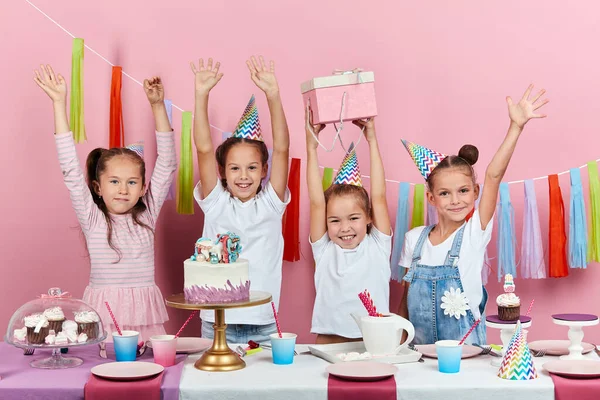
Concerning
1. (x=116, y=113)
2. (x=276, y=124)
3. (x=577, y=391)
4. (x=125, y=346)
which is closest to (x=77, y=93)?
(x=116, y=113)

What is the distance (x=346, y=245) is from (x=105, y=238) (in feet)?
2.74

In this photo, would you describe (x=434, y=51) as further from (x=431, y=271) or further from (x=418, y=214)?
(x=431, y=271)

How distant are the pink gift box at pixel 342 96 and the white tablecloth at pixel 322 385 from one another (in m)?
0.92

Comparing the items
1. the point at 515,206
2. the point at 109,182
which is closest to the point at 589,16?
the point at 515,206

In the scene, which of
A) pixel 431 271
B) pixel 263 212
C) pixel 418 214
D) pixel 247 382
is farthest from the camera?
pixel 418 214

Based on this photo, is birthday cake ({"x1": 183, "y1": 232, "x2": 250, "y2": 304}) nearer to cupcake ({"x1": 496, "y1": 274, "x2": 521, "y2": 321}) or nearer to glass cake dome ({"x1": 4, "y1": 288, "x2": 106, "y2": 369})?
glass cake dome ({"x1": 4, "y1": 288, "x2": 106, "y2": 369})

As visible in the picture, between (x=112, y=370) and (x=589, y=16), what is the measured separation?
221cm

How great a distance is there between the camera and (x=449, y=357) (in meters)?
1.75

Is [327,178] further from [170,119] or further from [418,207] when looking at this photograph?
[170,119]

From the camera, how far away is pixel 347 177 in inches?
102


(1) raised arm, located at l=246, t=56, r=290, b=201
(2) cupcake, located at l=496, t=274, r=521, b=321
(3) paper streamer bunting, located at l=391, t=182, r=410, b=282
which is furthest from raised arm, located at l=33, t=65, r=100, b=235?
(2) cupcake, located at l=496, t=274, r=521, b=321

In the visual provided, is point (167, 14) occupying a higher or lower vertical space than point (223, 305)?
higher

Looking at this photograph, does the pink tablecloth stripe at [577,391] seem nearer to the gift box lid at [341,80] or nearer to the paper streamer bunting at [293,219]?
the gift box lid at [341,80]

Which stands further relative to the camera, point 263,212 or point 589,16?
point 589,16
